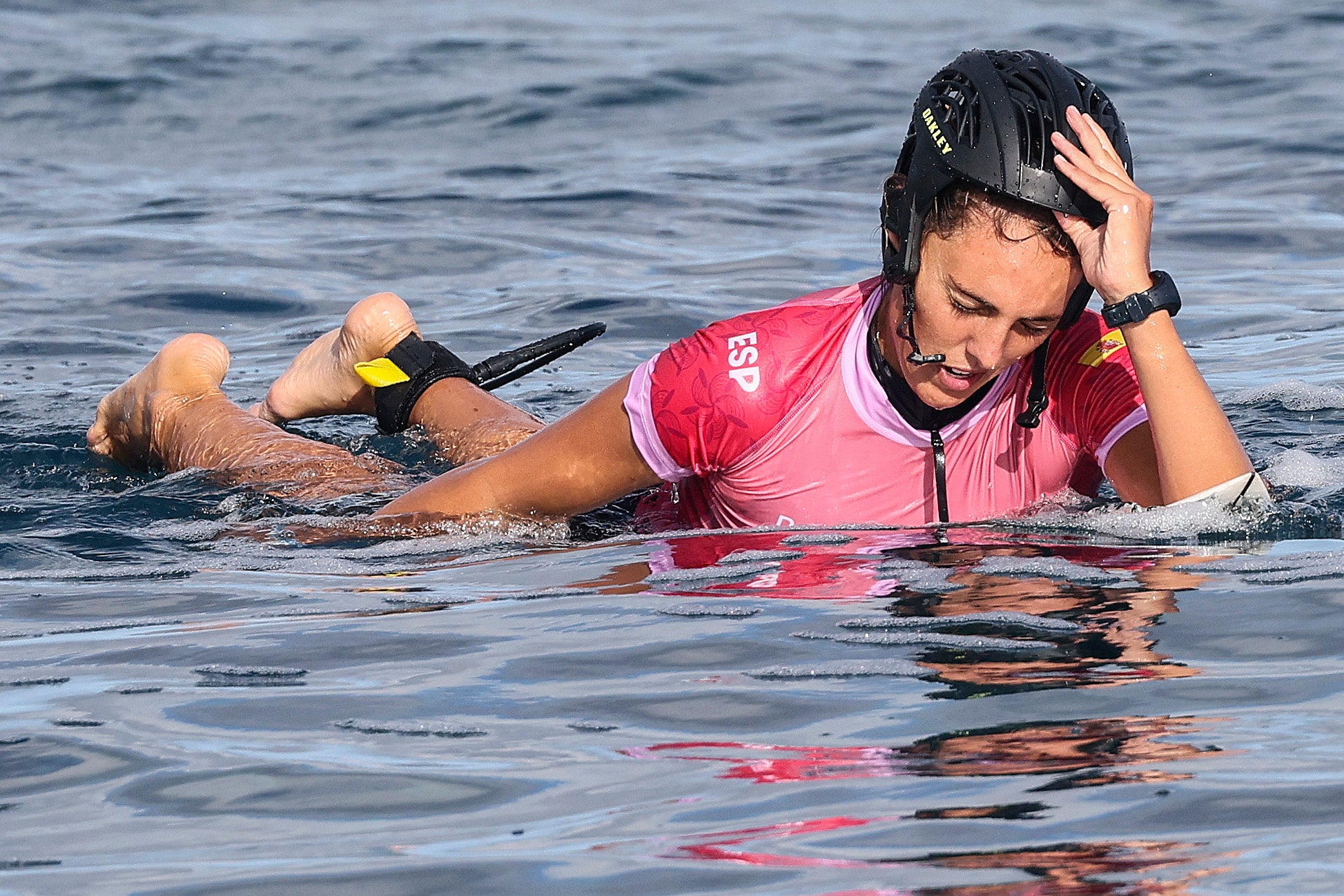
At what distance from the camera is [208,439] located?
5.99 meters

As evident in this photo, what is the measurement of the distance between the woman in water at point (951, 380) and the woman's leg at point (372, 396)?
0.99 m

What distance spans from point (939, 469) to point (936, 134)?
95cm

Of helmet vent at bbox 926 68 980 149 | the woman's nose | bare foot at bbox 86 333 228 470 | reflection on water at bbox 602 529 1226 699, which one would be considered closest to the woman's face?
the woman's nose

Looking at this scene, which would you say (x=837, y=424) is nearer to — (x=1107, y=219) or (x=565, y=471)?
(x=565, y=471)

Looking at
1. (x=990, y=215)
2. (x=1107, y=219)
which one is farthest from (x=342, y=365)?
(x=1107, y=219)

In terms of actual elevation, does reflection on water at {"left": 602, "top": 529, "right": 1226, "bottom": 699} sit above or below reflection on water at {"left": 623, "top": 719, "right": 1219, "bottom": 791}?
above

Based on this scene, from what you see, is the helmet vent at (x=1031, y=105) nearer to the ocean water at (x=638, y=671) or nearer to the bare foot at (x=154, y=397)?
the ocean water at (x=638, y=671)

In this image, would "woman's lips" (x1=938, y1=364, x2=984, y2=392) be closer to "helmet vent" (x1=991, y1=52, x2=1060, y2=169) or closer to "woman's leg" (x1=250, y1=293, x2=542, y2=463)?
"helmet vent" (x1=991, y1=52, x2=1060, y2=169)

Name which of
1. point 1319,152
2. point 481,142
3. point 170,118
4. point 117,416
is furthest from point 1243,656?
point 170,118

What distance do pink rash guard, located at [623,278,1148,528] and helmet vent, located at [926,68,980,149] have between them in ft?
1.93

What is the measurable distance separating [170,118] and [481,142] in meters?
3.56

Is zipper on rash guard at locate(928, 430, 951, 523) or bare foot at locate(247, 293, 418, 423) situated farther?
bare foot at locate(247, 293, 418, 423)

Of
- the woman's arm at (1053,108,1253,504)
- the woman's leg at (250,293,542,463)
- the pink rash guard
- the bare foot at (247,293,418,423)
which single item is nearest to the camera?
the woman's arm at (1053,108,1253,504)

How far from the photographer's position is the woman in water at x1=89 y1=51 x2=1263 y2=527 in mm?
4105
